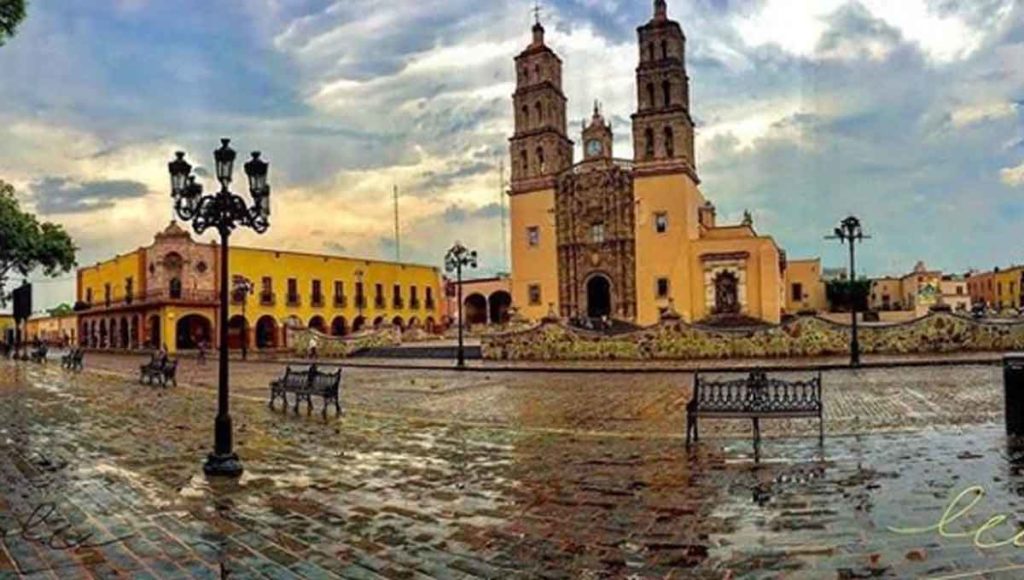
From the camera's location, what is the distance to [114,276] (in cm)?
5597

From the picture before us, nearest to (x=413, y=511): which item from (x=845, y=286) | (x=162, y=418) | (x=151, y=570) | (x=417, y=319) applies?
(x=151, y=570)

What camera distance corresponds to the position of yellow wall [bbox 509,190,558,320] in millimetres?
51219

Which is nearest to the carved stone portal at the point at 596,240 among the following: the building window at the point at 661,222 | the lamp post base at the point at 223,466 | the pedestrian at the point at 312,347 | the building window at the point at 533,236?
the building window at the point at 533,236

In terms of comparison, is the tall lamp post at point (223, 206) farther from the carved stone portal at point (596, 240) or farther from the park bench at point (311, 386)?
the carved stone portal at point (596, 240)

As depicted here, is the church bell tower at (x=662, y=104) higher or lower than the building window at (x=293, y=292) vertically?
higher

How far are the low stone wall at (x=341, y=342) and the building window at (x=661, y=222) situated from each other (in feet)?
54.1

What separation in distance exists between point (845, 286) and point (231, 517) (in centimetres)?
7280

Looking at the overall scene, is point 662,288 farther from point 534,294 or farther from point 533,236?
point 533,236

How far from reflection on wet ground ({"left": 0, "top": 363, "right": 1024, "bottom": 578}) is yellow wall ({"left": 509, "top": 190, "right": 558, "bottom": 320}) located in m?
40.6

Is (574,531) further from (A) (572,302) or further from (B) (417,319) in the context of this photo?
(B) (417,319)

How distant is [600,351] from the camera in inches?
1184

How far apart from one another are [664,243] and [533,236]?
8.65 m

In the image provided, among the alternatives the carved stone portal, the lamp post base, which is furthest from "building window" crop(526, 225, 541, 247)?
the lamp post base

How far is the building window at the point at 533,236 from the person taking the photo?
5200cm
